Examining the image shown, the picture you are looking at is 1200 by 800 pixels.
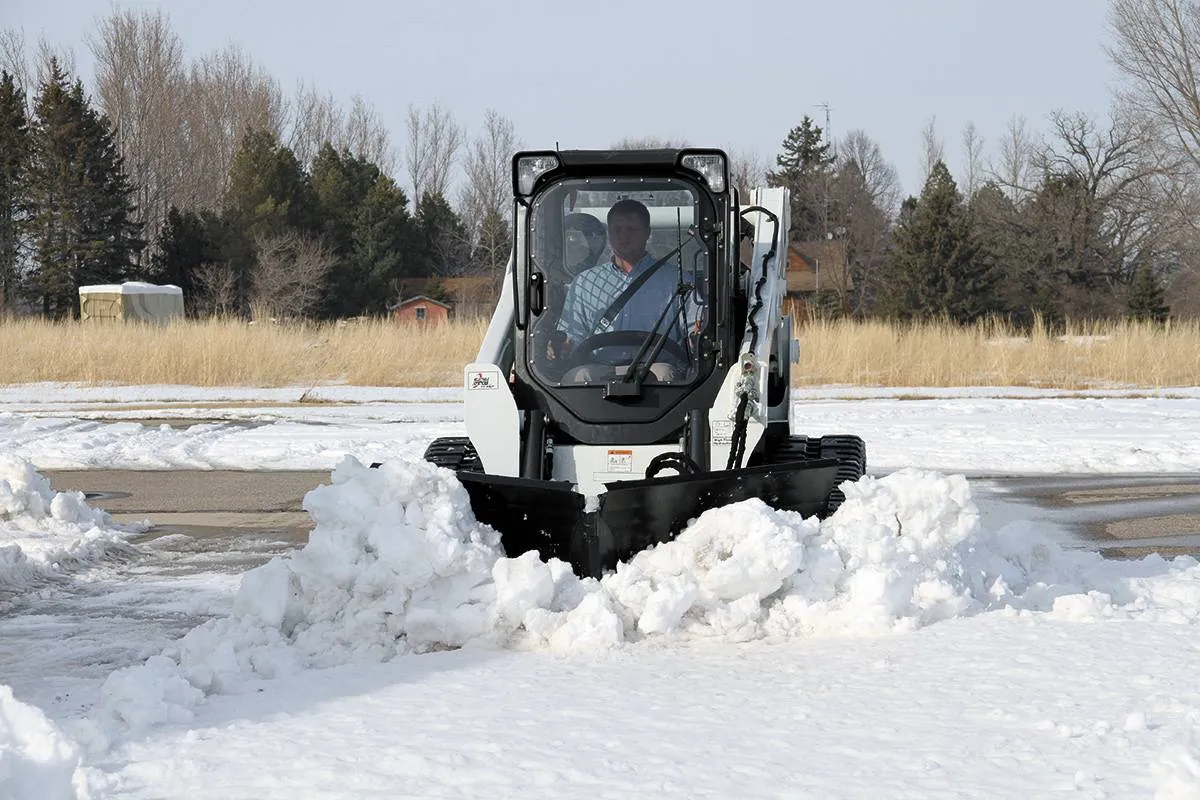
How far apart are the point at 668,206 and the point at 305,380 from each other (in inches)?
711

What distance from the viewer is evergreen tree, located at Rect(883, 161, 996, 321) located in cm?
4622

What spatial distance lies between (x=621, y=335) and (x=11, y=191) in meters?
48.3

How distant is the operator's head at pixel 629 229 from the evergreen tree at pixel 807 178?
5711cm

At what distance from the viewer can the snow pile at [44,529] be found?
305 inches

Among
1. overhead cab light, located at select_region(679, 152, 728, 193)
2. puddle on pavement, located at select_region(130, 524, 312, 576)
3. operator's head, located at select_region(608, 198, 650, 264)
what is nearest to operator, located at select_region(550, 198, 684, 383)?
operator's head, located at select_region(608, 198, 650, 264)

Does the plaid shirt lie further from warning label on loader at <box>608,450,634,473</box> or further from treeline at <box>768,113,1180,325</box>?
treeline at <box>768,113,1180,325</box>

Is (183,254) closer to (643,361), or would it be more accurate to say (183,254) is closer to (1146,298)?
(1146,298)

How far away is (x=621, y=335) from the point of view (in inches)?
290

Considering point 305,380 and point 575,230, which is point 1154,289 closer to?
point 305,380

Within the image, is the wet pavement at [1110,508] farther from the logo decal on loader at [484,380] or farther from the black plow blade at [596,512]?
the logo decal on loader at [484,380]

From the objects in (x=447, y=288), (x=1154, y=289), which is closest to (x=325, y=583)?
(x=1154, y=289)

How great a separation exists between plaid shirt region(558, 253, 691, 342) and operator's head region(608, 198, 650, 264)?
6cm

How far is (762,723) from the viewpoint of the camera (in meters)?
4.68

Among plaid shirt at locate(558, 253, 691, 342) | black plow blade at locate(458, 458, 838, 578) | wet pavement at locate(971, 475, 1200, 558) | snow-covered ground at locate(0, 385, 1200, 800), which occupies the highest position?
plaid shirt at locate(558, 253, 691, 342)
